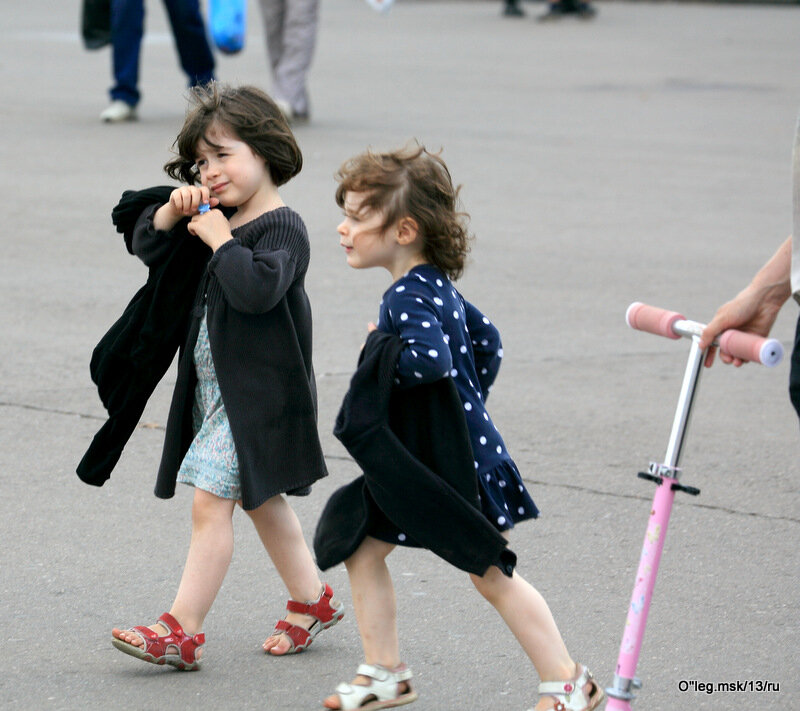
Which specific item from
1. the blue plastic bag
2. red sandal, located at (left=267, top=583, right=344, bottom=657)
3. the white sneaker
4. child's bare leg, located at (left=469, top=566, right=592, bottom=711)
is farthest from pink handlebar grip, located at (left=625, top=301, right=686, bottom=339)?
the white sneaker

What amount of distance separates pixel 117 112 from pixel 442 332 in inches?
385

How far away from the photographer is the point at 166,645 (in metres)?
3.46

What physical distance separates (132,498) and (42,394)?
3.89ft

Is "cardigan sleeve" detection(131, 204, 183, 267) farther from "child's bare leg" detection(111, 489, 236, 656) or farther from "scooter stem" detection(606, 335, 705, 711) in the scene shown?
"scooter stem" detection(606, 335, 705, 711)

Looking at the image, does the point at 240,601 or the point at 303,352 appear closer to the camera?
the point at 303,352

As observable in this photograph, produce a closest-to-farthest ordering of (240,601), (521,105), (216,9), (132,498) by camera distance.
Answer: (240,601)
(132,498)
(216,9)
(521,105)

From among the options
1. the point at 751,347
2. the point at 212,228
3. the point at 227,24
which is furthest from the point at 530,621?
the point at 227,24

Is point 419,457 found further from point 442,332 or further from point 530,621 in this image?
point 530,621

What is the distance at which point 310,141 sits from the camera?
39.0ft

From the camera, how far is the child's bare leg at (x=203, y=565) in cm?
347

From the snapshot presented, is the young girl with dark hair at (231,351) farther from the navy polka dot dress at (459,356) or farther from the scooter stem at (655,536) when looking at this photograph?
the scooter stem at (655,536)

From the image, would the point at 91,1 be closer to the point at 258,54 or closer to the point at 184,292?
the point at 258,54

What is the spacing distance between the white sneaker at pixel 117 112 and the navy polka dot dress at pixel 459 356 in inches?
377

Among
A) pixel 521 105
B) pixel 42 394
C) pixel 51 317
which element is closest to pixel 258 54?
pixel 521 105
